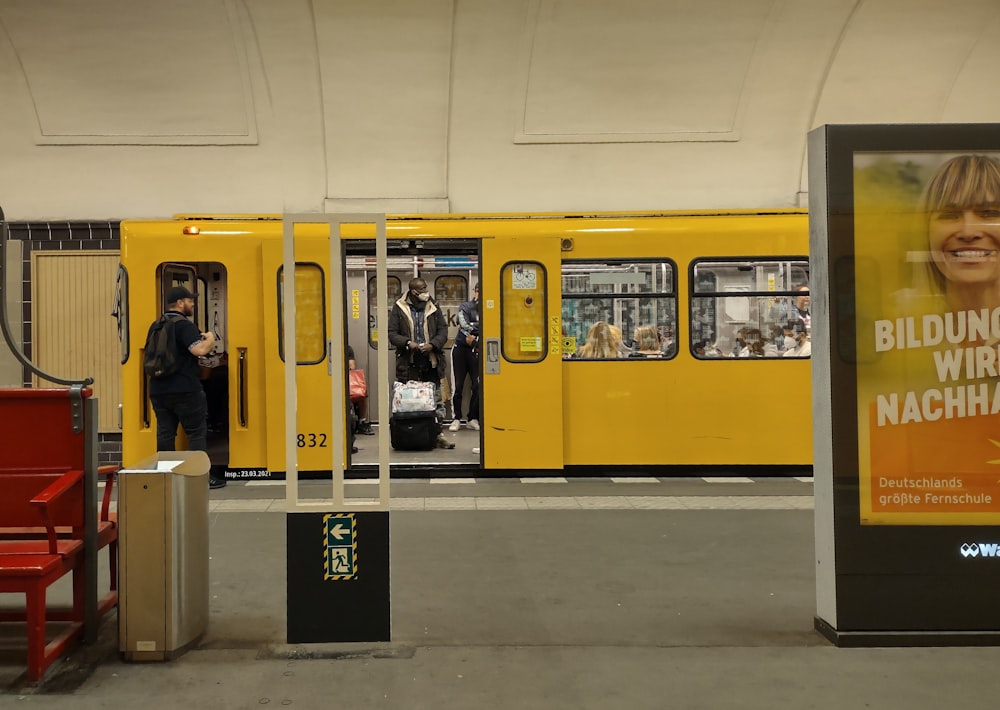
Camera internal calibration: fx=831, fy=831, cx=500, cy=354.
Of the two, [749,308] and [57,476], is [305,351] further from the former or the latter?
[749,308]

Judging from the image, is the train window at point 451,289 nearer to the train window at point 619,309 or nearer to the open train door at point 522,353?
the open train door at point 522,353

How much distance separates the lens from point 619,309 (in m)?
8.30

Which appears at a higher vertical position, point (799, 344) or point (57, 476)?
point (799, 344)

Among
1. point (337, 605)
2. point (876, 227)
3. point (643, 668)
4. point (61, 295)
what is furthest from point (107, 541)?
point (61, 295)

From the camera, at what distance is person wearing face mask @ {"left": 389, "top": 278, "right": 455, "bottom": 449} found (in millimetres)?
9766

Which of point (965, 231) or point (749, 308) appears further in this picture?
point (749, 308)

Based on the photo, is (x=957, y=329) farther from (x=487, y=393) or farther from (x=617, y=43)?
(x=617, y=43)

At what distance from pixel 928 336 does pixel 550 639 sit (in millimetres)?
2295

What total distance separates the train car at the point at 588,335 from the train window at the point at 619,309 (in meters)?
0.01

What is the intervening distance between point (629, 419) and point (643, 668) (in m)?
4.70

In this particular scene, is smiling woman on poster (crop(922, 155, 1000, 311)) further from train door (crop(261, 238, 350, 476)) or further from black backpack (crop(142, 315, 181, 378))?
black backpack (crop(142, 315, 181, 378))

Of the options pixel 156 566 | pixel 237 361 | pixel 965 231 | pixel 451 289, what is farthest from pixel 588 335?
pixel 156 566

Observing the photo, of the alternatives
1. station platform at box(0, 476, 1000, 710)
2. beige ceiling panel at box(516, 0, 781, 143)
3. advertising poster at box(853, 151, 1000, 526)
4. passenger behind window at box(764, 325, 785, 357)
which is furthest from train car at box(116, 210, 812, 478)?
advertising poster at box(853, 151, 1000, 526)

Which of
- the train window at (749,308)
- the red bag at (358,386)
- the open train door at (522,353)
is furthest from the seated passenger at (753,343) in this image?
the red bag at (358,386)
